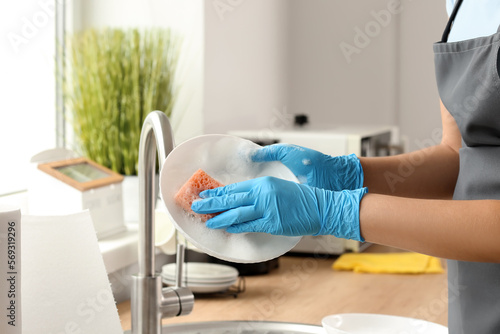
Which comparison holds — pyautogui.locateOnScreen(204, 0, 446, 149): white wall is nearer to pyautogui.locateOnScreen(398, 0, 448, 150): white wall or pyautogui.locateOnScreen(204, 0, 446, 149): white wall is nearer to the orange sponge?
pyautogui.locateOnScreen(398, 0, 448, 150): white wall

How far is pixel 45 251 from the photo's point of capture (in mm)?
1000

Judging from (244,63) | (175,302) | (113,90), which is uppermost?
(244,63)

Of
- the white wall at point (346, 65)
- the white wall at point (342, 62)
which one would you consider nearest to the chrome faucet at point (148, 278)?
the white wall at point (346, 65)

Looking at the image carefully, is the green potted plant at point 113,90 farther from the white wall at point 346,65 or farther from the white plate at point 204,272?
the white wall at point 346,65

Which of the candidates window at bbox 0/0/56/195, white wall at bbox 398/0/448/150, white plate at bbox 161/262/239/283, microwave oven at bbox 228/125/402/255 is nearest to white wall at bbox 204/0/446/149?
white wall at bbox 398/0/448/150

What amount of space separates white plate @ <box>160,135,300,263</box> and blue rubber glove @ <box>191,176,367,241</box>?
2 centimetres

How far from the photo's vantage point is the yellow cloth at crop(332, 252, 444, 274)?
1.88m

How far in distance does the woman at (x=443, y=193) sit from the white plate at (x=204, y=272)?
1.87 feet

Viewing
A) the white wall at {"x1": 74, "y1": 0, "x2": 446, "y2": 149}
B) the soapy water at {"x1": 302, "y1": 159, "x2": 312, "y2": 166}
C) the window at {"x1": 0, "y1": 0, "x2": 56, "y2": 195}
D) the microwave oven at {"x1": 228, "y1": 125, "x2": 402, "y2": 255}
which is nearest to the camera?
the soapy water at {"x1": 302, "y1": 159, "x2": 312, "y2": 166}

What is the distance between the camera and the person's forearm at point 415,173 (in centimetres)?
109

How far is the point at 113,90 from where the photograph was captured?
178 centimetres

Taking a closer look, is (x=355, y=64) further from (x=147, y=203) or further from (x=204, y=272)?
(x=147, y=203)

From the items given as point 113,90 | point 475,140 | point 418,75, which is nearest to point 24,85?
point 113,90

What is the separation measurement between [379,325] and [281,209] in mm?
473
